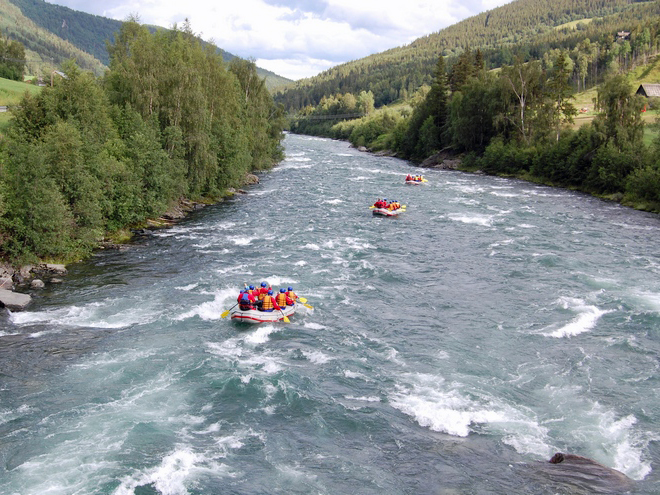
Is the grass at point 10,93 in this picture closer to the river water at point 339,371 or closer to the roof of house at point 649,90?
the river water at point 339,371

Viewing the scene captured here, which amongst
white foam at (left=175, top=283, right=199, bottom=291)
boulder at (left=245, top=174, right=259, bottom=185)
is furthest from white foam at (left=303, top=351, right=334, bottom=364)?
boulder at (left=245, top=174, right=259, bottom=185)

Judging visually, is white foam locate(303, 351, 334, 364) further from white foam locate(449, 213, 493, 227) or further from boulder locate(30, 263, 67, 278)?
white foam locate(449, 213, 493, 227)

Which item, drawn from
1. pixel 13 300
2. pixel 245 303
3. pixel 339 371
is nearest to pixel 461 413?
pixel 339 371

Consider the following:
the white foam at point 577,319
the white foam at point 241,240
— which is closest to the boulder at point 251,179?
the white foam at point 241,240

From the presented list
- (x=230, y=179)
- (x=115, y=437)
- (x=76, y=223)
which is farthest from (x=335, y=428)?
(x=230, y=179)

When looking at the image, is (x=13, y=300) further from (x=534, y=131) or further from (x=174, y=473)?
(x=534, y=131)

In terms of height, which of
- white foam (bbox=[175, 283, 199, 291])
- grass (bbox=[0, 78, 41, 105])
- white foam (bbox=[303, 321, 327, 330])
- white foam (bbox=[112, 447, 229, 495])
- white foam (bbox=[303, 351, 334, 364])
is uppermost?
grass (bbox=[0, 78, 41, 105])
